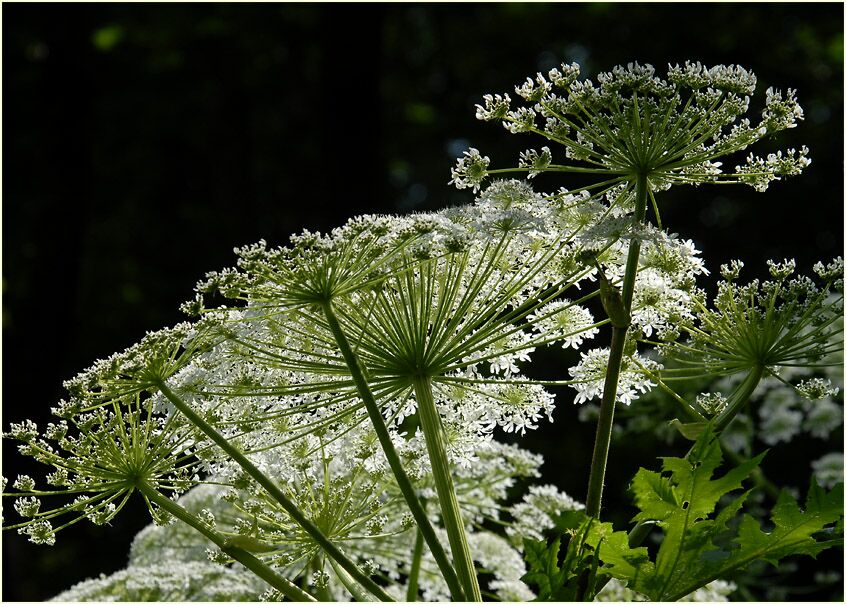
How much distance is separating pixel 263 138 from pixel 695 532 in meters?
17.8

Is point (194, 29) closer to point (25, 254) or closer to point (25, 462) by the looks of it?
point (25, 254)

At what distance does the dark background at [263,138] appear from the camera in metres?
10.4

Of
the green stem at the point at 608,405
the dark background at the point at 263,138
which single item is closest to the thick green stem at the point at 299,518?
the green stem at the point at 608,405

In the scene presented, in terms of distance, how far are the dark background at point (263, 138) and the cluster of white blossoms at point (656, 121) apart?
7.10 m

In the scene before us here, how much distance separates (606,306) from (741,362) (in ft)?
1.32

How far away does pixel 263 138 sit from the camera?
61.3ft

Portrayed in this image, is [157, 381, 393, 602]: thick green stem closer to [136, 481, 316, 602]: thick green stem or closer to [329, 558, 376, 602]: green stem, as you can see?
[136, 481, 316, 602]: thick green stem

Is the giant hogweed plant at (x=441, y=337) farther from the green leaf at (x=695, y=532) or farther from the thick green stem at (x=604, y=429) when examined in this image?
the green leaf at (x=695, y=532)

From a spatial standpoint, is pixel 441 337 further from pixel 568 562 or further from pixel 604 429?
pixel 568 562

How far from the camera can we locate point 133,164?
17.4m

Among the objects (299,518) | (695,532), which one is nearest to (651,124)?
(695,532)

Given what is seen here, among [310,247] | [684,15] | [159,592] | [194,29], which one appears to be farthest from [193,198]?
[310,247]

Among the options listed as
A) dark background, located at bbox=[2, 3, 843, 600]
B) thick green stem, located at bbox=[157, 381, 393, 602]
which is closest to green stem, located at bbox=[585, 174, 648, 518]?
thick green stem, located at bbox=[157, 381, 393, 602]

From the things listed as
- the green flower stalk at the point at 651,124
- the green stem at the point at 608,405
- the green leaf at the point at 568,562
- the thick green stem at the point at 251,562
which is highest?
the green flower stalk at the point at 651,124
